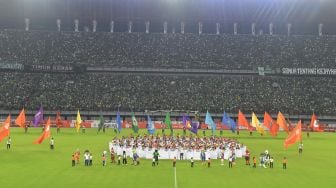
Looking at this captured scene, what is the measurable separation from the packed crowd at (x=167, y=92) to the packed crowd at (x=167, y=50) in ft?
14.0

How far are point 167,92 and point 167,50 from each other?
1591cm

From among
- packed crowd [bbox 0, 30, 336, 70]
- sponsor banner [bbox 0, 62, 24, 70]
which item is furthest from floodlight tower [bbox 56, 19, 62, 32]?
sponsor banner [bbox 0, 62, 24, 70]

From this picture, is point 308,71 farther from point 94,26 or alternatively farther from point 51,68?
point 51,68

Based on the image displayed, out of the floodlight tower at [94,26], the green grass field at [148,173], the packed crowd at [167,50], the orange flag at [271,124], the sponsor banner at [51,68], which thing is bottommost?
the green grass field at [148,173]

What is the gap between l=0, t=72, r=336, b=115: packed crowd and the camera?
325 ft

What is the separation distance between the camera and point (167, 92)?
343 feet

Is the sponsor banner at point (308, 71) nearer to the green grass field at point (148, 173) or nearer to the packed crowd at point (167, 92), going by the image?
the packed crowd at point (167, 92)

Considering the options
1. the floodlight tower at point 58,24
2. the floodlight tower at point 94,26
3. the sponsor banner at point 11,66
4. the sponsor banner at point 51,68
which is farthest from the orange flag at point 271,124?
the floodlight tower at point 58,24

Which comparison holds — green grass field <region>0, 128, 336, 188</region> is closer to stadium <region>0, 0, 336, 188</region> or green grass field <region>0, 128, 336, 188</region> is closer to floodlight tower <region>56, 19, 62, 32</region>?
stadium <region>0, 0, 336, 188</region>

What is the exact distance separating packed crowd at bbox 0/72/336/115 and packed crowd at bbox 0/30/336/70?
4.27m

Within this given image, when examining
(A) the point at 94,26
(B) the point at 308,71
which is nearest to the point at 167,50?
(A) the point at 94,26

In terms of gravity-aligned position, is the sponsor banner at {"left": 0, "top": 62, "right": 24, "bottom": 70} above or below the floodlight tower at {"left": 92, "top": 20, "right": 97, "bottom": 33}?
below

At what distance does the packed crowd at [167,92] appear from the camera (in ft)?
325

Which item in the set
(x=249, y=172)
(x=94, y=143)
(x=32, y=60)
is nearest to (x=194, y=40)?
(x=32, y=60)
